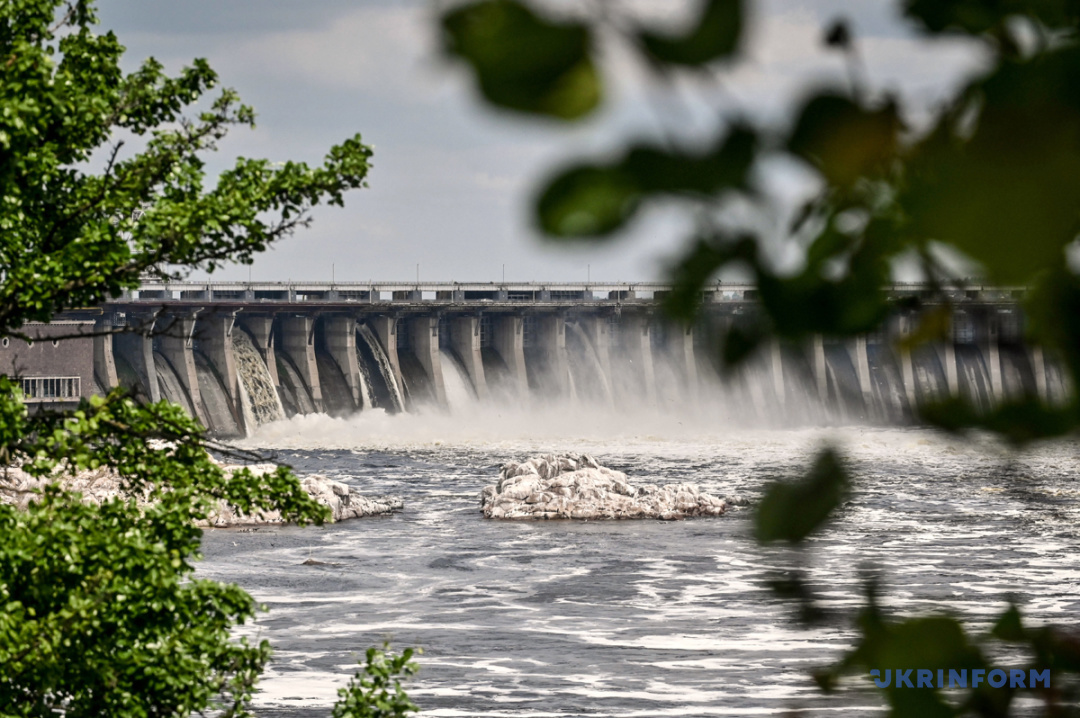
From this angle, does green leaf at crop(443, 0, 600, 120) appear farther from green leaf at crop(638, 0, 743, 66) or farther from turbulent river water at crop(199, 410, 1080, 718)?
turbulent river water at crop(199, 410, 1080, 718)

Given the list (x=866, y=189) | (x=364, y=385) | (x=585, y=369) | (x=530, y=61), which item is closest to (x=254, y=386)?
(x=364, y=385)

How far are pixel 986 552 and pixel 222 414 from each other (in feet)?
164

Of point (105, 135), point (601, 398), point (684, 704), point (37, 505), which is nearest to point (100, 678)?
point (37, 505)

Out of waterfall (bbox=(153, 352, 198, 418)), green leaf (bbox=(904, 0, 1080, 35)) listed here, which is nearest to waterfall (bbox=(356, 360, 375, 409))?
waterfall (bbox=(153, 352, 198, 418))

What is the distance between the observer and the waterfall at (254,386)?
75.2 metres

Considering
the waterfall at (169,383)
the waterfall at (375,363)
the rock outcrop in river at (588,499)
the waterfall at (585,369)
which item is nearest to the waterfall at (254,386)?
the waterfall at (169,383)

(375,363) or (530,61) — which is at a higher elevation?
(375,363)

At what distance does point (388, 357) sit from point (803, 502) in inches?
3295

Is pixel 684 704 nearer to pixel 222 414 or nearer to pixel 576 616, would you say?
pixel 576 616

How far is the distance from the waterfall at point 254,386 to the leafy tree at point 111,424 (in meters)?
65.8

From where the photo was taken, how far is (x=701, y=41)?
81 cm

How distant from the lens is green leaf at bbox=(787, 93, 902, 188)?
36.8 inches

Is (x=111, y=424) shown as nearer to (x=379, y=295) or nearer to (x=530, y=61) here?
(x=530, y=61)
